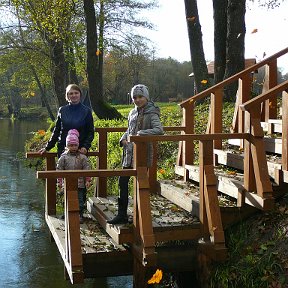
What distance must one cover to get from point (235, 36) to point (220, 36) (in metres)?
1.20

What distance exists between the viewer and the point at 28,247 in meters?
8.77

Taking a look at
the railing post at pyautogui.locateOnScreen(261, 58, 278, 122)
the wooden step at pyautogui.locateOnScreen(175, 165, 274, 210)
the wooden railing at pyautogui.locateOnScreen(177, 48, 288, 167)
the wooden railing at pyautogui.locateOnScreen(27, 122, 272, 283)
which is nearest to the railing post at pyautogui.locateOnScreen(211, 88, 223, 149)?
the wooden railing at pyautogui.locateOnScreen(177, 48, 288, 167)

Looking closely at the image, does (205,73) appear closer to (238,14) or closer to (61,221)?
(238,14)

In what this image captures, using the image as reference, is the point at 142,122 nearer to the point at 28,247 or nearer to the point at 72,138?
the point at 72,138

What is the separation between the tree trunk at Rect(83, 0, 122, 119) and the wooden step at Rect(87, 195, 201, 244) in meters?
12.6

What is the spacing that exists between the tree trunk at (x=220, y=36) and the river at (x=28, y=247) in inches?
224

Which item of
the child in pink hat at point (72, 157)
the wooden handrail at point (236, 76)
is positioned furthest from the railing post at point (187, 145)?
the child in pink hat at point (72, 157)

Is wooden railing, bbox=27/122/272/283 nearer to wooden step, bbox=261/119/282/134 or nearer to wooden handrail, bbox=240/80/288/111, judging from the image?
wooden handrail, bbox=240/80/288/111

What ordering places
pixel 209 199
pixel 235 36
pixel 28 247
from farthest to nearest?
pixel 235 36 < pixel 28 247 < pixel 209 199

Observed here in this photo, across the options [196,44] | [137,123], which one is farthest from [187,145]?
[196,44]

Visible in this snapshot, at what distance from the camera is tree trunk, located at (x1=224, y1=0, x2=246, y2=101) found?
12.7m

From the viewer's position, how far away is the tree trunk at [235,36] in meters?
12.7

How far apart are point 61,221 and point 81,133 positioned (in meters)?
1.21

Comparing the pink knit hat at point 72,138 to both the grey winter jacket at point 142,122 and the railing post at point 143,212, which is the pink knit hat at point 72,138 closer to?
the grey winter jacket at point 142,122
